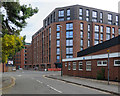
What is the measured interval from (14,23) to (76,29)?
50548 mm

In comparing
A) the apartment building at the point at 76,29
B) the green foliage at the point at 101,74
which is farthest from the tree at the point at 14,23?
the apartment building at the point at 76,29

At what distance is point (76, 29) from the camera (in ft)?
215

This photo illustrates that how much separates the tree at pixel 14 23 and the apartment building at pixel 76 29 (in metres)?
49.0

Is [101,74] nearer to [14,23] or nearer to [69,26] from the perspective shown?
[14,23]

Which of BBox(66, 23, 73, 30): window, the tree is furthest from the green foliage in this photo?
BBox(66, 23, 73, 30): window

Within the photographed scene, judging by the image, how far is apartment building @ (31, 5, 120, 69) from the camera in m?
66.1

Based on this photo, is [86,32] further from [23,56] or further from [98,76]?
[23,56]

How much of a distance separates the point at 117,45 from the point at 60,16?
53.5 m

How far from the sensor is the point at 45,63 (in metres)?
76.9

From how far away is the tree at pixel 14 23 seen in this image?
13.9 meters

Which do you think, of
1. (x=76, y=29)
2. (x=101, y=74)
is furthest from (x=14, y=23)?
(x=76, y=29)

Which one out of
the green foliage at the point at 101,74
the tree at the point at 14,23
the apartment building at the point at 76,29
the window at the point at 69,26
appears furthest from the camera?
the window at the point at 69,26

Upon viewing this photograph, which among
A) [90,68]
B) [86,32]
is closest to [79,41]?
[86,32]

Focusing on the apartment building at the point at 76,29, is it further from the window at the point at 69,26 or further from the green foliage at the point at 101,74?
the green foliage at the point at 101,74
